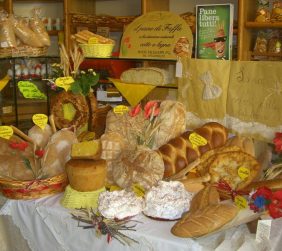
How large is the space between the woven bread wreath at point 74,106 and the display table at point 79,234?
0.48m

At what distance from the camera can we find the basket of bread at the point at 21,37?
2.16 m

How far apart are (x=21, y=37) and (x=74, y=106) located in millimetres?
646

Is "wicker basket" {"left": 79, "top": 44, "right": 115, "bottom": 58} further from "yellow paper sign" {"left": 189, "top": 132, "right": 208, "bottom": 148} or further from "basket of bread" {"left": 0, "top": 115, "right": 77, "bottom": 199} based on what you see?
"yellow paper sign" {"left": 189, "top": 132, "right": 208, "bottom": 148}

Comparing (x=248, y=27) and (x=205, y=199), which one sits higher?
(x=248, y=27)

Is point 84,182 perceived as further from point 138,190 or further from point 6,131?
point 6,131

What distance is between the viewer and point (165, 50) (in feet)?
7.56

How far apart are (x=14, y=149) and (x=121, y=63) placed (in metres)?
1.45

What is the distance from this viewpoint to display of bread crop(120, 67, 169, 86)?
2.23 m

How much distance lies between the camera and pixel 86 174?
53.4 inches

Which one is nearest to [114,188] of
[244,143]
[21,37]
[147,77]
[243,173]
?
[243,173]

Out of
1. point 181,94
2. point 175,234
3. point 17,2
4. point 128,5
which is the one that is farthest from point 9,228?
point 17,2

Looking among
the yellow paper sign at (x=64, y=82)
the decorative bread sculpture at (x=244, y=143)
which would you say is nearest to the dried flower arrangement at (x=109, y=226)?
the decorative bread sculpture at (x=244, y=143)

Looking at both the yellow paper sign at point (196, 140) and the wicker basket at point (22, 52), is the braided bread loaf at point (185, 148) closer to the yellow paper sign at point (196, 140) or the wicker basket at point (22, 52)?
the yellow paper sign at point (196, 140)

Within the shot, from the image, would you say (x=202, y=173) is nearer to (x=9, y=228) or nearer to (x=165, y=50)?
(x=9, y=228)
